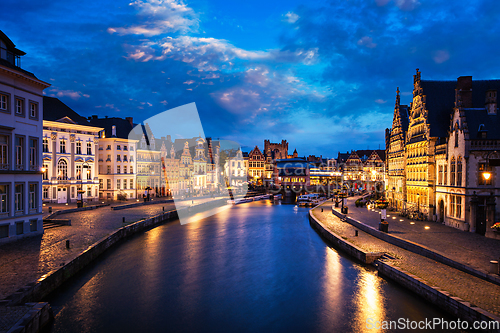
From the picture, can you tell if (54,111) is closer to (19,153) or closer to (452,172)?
(19,153)

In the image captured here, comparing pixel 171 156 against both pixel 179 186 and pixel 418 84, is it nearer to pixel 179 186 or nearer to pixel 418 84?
pixel 179 186

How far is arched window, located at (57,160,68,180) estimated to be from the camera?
49416 mm

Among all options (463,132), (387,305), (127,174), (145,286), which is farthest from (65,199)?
(463,132)

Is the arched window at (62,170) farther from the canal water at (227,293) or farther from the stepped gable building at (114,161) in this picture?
the canal water at (227,293)

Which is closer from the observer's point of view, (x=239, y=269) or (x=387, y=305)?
(x=387, y=305)

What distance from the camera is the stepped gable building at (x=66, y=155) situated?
4797 cm

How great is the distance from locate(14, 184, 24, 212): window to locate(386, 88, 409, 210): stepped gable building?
4052 cm

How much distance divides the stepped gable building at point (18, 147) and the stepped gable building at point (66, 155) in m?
23.0

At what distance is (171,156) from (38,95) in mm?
56343

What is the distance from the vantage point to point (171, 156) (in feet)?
267

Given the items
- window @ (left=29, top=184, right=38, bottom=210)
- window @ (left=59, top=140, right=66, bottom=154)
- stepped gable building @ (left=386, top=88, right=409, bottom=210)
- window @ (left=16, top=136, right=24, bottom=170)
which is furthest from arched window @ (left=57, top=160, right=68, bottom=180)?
Result: stepped gable building @ (left=386, top=88, right=409, bottom=210)

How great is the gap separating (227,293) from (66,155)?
142 feet

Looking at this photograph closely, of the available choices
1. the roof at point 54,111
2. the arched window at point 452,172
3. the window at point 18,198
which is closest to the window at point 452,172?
the arched window at point 452,172

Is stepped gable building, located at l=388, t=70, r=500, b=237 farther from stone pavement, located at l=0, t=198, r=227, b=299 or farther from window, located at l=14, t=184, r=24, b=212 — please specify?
window, located at l=14, t=184, r=24, b=212
